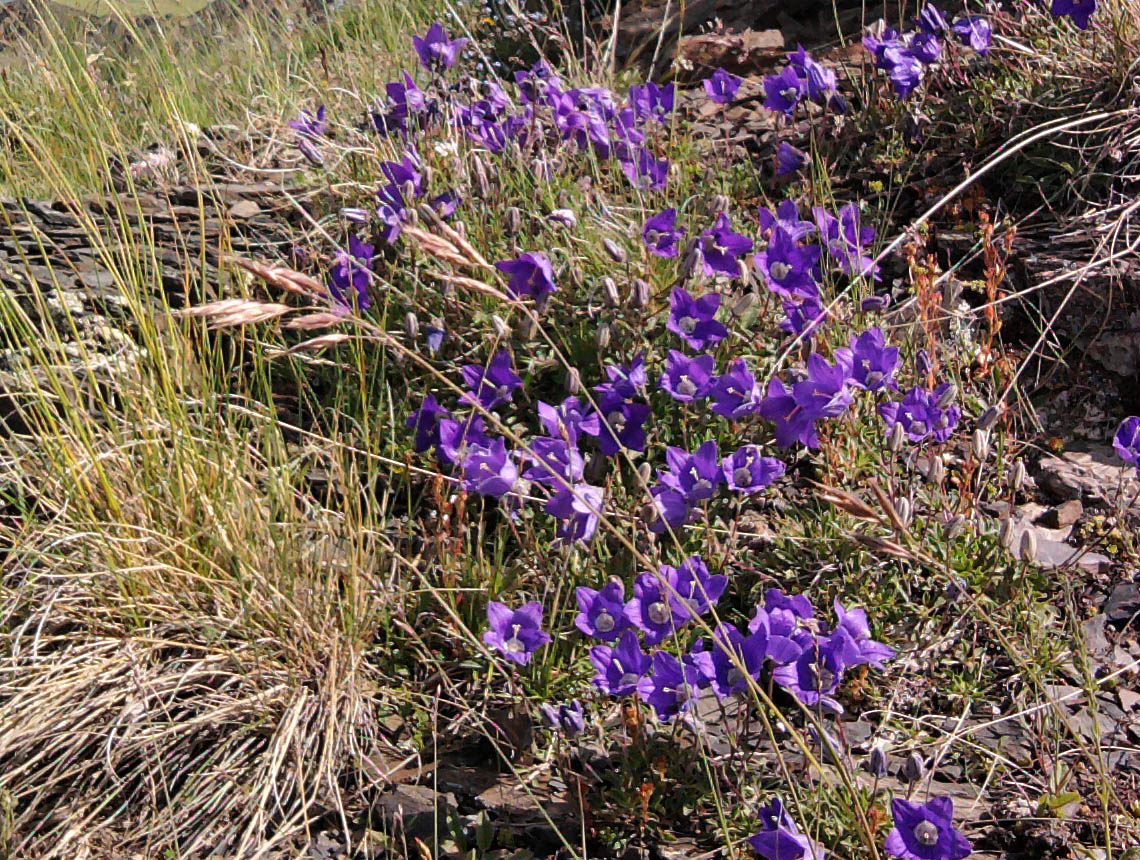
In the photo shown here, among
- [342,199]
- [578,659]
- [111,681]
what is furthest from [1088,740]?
[342,199]

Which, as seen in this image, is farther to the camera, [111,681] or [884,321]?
[884,321]

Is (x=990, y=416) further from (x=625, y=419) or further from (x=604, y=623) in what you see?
(x=604, y=623)

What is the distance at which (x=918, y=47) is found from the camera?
3.36 m

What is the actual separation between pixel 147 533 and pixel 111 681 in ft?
1.00

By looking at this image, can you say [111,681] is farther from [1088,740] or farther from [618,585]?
[1088,740]

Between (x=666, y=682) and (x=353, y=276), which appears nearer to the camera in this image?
(x=666, y=682)

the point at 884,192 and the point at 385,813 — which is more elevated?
the point at 884,192

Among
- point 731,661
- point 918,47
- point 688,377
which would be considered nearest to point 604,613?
point 731,661

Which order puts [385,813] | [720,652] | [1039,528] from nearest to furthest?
[720,652]
[385,813]
[1039,528]

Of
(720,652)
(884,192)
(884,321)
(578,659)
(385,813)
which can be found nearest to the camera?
(720,652)

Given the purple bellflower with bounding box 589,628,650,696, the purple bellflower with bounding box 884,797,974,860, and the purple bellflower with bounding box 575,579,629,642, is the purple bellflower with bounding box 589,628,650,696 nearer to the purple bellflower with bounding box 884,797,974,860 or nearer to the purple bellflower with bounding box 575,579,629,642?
the purple bellflower with bounding box 575,579,629,642

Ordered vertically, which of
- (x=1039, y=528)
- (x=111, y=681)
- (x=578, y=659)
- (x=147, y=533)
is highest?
(x=147, y=533)

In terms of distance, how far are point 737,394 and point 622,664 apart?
0.73 metres

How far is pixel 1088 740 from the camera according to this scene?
6.76ft
